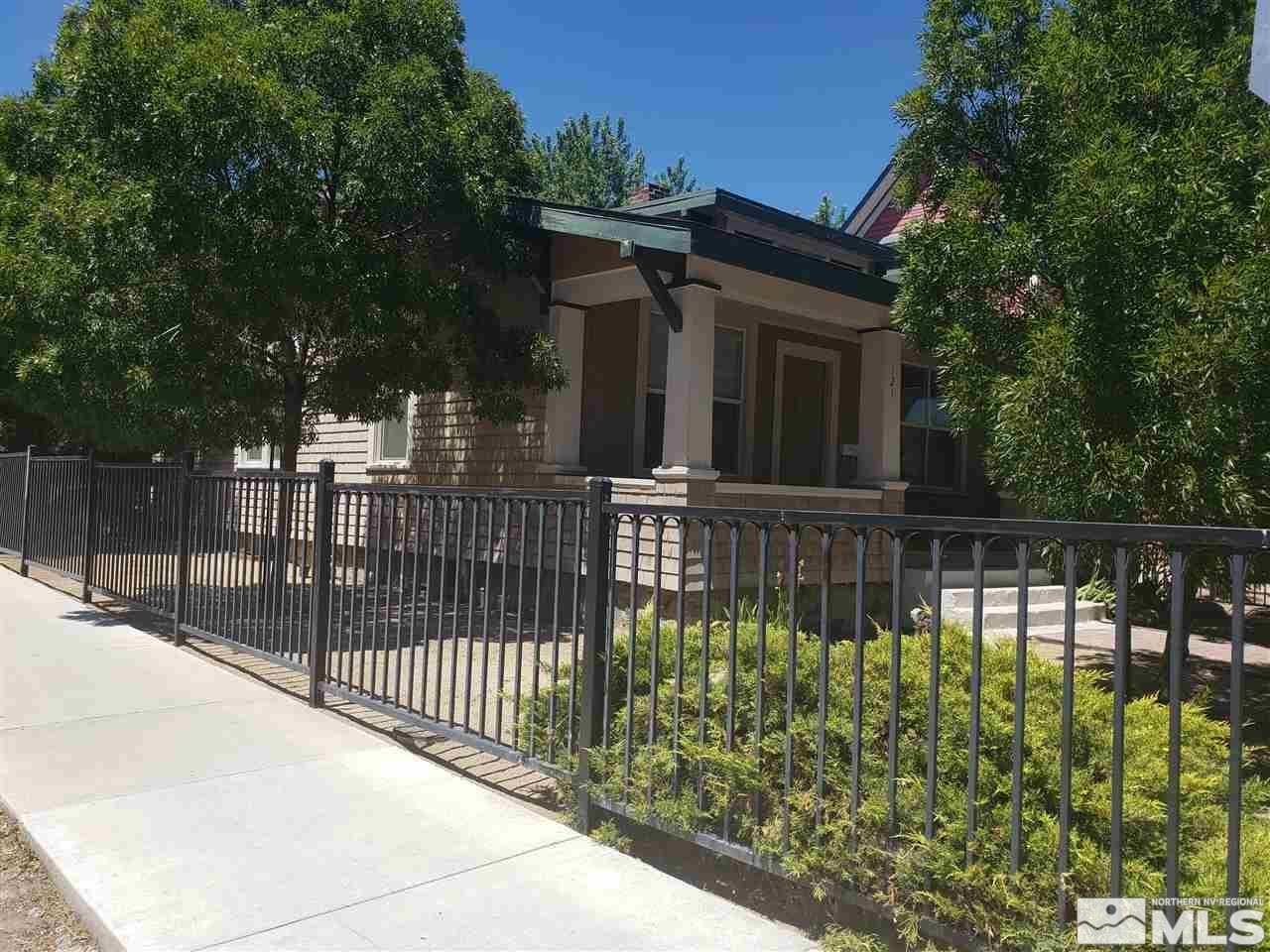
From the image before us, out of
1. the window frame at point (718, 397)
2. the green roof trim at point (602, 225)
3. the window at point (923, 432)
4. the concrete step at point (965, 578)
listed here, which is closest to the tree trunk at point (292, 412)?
the green roof trim at point (602, 225)

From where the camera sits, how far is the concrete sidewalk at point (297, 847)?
338 cm

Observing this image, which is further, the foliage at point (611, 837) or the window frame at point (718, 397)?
the window frame at point (718, 397)

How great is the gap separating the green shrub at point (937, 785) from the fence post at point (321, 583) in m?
2.52

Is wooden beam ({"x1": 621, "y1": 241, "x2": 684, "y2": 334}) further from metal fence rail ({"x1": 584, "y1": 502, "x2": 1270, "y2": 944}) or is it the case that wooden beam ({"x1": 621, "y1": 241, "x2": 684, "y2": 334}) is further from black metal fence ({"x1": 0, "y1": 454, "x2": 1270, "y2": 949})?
metal fence rail ({"x1": 584, "y1": 502, "x2": 1270, "y2": 944})

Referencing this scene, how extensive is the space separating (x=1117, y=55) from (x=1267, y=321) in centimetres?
209

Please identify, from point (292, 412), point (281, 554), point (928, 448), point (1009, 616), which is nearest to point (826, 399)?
point (928, 448)

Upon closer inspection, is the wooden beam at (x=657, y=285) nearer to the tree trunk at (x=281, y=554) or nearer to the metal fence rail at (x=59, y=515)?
the tree trunk at (x=281, y=554)

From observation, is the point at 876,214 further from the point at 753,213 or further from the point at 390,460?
the point at 390,460

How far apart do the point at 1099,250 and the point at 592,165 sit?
37.4 m

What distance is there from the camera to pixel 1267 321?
465cm

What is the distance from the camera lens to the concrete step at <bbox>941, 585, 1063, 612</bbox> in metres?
10.3

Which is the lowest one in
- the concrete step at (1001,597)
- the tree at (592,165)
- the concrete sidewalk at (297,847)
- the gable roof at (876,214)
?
the concrete sidewalk at (297,847)

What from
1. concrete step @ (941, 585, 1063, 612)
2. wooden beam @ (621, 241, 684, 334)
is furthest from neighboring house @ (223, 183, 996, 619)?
concrete step @ (941, 585, 1063, 612)

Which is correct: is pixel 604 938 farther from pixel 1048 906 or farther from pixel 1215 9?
pixel 1215 9
